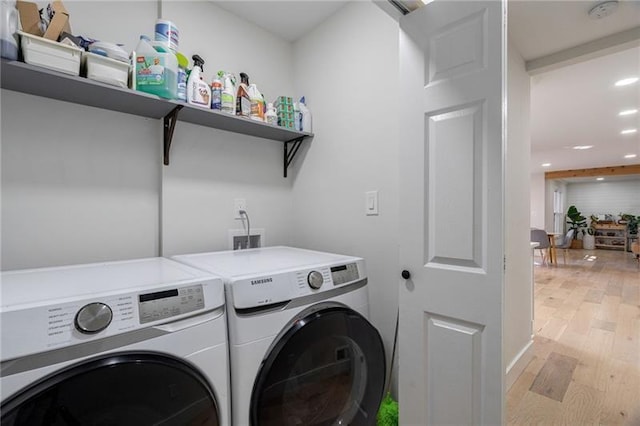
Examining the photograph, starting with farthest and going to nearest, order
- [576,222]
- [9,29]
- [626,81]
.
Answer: [576,222] < [626,81] < [9,29]

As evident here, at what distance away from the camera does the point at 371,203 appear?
1.56m

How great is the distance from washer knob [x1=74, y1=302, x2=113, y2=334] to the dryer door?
7cm

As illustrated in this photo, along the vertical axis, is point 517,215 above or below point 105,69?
below

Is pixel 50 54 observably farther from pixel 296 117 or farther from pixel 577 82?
pixel 577 82

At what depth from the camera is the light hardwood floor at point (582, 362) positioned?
170 centimetres

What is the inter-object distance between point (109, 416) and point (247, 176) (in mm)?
1343

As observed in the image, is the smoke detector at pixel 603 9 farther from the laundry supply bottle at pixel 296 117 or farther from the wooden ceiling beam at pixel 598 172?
the wooden ceiling beam at pixel 598 172

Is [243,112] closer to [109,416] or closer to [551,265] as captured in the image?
[109,416]

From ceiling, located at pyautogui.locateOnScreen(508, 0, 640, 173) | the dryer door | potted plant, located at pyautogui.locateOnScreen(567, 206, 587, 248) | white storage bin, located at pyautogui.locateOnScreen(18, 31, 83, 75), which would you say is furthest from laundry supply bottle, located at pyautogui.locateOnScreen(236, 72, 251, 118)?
potted plant, located at pyautogui.locateOnScreen(567, 206, 587, 248)

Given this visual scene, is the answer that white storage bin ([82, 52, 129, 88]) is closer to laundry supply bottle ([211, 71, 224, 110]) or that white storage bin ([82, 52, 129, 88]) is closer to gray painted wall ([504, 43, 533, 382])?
laundry supply bottle ([211, 71, 224, 110])

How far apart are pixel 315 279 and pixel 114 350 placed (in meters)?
0.63

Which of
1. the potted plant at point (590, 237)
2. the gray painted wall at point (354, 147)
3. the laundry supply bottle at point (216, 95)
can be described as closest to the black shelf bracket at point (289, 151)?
the gray painted wall at point (354, 147)

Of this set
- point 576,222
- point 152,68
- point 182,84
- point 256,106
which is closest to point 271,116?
point 256,106

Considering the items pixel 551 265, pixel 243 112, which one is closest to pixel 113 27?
pixel 243 112
